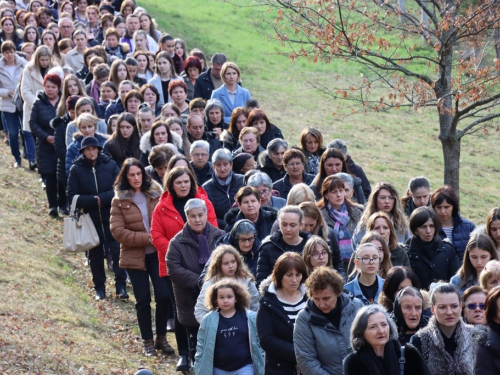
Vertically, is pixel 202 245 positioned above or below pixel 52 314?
above

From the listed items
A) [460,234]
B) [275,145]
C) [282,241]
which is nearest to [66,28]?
[275,145]

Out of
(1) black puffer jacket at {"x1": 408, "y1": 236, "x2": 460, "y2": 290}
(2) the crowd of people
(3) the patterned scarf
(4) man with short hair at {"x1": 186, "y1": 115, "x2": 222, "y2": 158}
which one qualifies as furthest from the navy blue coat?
Answer: (4) man with short hair at {"x1": 186, "y1": 115, "x2": 222, "y2": 158}

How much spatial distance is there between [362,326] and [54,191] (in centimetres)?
1041

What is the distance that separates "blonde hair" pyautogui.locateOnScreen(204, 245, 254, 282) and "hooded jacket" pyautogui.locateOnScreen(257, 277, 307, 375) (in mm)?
840

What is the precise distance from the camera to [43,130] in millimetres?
16719

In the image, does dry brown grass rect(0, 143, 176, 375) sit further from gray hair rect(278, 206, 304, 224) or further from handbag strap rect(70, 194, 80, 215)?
gray hair rect(278, 206, 304, 224)

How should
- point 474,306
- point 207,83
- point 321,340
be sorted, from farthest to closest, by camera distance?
point 207,83 < point 474,306 < point 321,340

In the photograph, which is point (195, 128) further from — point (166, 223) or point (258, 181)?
point (166, 223)

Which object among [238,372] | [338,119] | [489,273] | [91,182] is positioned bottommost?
[238,372]

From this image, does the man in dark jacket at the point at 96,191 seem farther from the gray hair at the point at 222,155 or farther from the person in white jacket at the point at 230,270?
the person in white jacket at the point at 230,270

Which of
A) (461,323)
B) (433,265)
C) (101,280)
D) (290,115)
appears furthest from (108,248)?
(290,115)

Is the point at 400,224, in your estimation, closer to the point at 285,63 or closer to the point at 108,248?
the point at 108,248

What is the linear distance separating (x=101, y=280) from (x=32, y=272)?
1.01m

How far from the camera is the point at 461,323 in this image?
8203 mm
